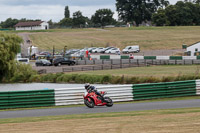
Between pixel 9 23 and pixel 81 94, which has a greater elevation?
pixel 9 23

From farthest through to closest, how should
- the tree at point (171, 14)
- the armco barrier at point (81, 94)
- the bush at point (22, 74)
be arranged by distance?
the tree at point (171, 14)
the bush at point (22, 74)
the armco barrier at point (81, 94)

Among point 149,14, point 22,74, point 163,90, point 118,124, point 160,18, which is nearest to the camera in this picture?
point 118,124

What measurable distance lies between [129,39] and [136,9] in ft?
158

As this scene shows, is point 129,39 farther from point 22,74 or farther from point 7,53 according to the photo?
point 7,53

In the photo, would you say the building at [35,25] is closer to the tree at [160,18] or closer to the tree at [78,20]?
the tree at [78,20]

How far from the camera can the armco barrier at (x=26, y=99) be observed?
18562 mm

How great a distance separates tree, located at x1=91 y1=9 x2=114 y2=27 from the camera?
5630 inches

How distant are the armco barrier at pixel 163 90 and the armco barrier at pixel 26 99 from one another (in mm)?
4791

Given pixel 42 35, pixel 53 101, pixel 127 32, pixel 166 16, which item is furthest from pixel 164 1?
pixel 53 101

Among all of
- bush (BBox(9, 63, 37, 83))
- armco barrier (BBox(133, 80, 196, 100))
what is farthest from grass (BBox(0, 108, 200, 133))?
bush (BBox(9, 63, 37, 83))

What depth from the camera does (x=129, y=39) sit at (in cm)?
9694

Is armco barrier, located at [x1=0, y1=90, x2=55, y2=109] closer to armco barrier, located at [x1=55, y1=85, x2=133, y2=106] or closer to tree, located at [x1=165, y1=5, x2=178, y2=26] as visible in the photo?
armco barrier, located at [x1=55, y1=85, x2=133, y2=106]

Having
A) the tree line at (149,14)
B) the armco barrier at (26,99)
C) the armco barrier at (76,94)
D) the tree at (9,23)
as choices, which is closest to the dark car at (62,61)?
the armco barrier at (76,94)

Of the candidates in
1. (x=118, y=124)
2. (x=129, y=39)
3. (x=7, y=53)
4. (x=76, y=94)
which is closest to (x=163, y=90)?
(x=76, y=94)
